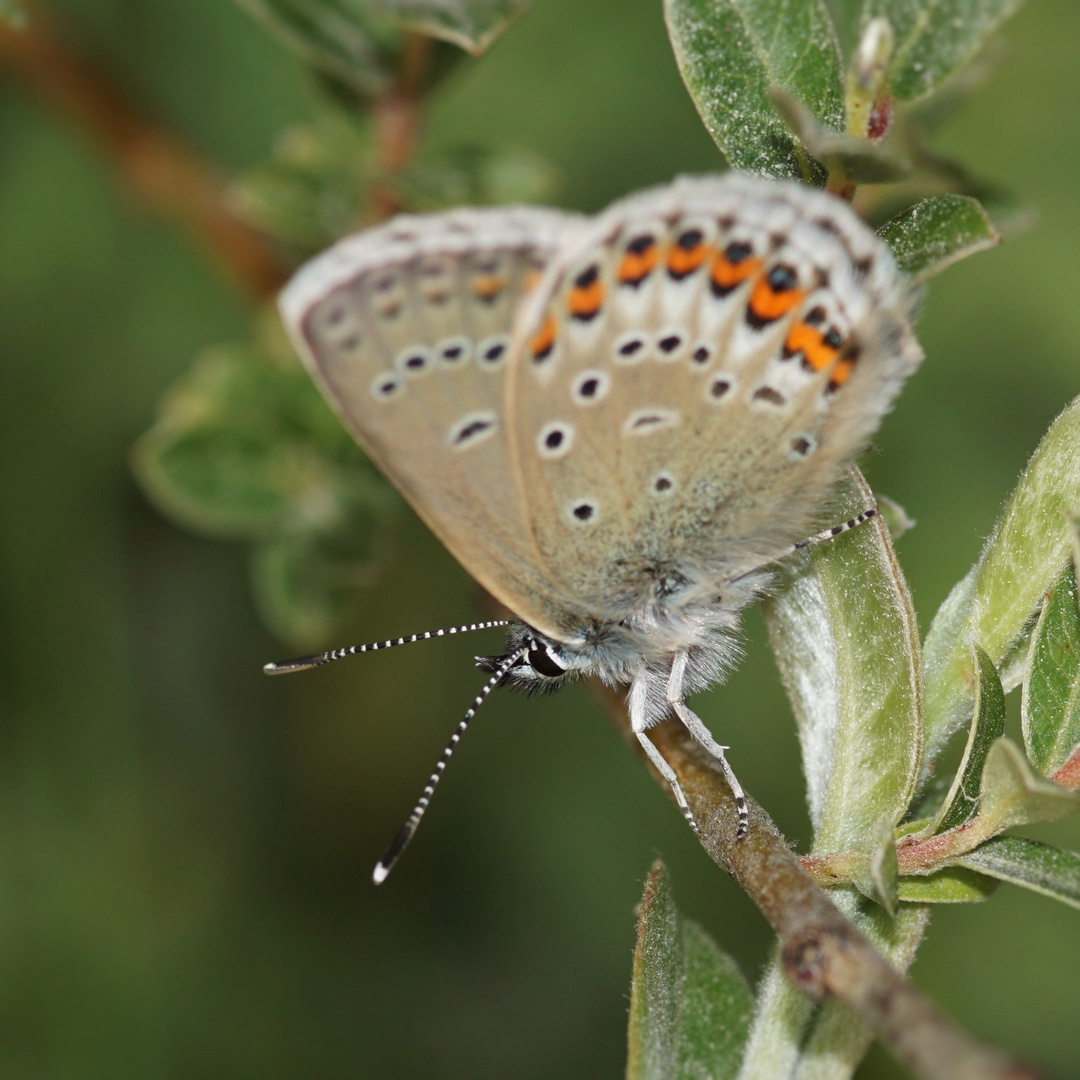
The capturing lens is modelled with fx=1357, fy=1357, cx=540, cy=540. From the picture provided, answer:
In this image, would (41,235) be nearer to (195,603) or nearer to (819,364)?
(195,603)

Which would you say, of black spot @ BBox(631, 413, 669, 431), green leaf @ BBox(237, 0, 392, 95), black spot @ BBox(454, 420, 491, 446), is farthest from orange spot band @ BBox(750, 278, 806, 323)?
green leaf @ BBox(237, 0, 392, 95)

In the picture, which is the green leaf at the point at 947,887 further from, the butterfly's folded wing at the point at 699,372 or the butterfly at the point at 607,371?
the butterfly's folded wing at the point at 699,372

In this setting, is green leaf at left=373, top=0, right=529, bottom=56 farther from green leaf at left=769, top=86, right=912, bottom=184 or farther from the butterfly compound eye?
the butterfly compound eye

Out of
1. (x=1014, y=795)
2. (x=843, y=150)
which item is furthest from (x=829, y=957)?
(x=843, y=150)

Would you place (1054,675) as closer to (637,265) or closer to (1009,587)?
(1009,587)

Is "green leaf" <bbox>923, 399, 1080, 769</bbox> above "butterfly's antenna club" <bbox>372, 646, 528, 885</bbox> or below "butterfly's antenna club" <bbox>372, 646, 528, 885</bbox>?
above

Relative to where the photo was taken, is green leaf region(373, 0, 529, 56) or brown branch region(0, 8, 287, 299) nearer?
green leaf region(373, 0, 529, 56)

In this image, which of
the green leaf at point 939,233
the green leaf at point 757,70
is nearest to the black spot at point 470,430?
the green leaf at point 757,70
